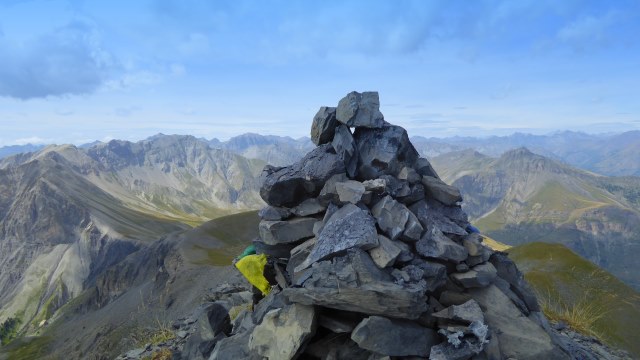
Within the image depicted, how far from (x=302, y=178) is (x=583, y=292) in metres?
40.6

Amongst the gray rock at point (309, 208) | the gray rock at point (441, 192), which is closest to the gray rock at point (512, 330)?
the gray rock at point (441, 192)

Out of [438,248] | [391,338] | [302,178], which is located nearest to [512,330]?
[438,248]

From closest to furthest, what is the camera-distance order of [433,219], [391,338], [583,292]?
[391,338] < [433,219] < [583,292]

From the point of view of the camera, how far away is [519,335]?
518 inches

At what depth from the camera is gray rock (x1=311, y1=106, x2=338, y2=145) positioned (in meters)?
18.5

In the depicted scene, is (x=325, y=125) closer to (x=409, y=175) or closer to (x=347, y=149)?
(x=347, y=149)

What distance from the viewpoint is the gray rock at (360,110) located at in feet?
58.2

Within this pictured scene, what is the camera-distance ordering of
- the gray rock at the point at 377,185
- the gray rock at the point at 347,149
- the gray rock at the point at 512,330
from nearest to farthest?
1. the gray rock at the point at 512,330
2. the gray rock at the point at 377,185
3. the gray rock at the point at 347,149

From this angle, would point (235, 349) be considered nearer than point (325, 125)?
Yes

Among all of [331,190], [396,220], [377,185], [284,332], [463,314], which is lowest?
[284,332]

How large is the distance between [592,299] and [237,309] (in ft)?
127

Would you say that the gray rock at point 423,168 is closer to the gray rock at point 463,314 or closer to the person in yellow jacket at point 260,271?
the gray rock at point 463,314

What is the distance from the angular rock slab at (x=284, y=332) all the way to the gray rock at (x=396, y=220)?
3824 millimetres

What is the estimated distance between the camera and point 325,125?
18.5m
